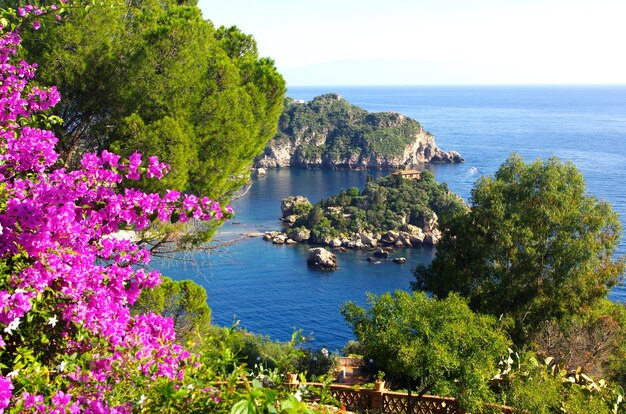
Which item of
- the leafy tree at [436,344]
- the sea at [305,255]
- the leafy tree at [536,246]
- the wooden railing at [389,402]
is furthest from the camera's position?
the sea at [305,255]

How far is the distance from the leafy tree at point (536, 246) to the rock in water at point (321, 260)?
111 feet

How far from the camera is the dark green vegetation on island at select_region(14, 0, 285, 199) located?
25.5 feet

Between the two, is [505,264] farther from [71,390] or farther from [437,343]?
[71,390]

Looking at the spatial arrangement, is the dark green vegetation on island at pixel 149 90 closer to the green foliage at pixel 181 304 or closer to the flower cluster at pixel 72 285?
the green foliage at pixel 181 304

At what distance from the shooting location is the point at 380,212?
6116cm

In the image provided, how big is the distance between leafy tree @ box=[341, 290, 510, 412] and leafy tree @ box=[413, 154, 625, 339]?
4198 mm

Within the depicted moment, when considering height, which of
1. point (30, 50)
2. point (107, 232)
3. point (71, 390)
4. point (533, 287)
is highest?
point (30, 50)

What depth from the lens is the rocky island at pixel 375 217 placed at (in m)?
56.6

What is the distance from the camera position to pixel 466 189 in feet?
238

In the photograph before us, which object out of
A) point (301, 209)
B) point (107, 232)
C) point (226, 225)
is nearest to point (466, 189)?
point (301, 209)

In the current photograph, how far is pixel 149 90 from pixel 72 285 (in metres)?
5.51

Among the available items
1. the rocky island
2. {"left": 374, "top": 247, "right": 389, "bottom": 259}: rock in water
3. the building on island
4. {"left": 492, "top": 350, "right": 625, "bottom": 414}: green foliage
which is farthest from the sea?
the building on island

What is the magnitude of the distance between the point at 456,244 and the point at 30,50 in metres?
11.7

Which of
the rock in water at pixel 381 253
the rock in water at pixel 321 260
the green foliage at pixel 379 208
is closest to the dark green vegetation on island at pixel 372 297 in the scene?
the rock in water at pixel 321 260
